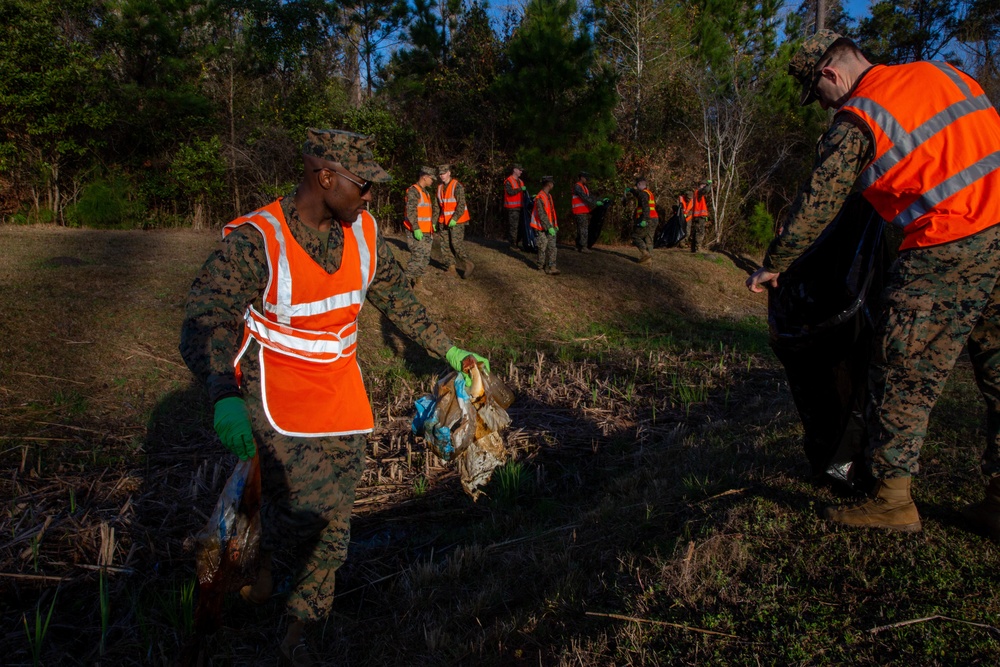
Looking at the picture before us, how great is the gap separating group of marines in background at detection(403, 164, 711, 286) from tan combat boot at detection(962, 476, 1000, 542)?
346 inches

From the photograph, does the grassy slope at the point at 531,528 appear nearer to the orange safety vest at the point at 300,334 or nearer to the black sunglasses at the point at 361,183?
the orange safety vest at the point at 300,334

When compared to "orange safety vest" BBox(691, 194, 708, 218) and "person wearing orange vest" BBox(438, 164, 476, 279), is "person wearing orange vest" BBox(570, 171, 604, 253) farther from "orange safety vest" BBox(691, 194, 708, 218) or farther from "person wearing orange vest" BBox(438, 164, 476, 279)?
"person wearing orange vest" BBox(438, 164, 476, 279)

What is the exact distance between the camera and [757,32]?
23281 mm

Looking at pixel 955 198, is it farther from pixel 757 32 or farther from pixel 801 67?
pixel 757 32

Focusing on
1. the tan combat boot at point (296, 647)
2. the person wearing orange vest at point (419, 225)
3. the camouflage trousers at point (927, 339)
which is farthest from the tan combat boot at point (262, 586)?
the person wearing orange vest at point (419, 225)

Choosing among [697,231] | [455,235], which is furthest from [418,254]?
[697,231]

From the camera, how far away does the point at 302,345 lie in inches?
107

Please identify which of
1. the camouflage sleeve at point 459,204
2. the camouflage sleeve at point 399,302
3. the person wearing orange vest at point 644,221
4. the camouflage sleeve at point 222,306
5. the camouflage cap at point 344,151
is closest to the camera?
the camouflage sleeve at point 222,306

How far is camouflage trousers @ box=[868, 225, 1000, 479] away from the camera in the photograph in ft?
8.34

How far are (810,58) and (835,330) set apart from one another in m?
1.21

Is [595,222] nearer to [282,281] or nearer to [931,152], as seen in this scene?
[931,152]

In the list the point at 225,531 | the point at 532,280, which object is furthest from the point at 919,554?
the point at 532,280

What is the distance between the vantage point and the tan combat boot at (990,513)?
2.64m

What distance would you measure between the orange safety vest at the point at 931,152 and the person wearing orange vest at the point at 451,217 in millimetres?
9414
